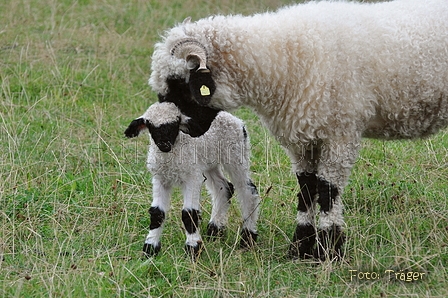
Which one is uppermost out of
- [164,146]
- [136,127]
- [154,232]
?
[136,127]

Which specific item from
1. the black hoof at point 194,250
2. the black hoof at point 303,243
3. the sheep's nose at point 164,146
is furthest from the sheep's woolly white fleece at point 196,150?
the black hoof at point 303,243

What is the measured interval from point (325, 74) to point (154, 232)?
1.70 meters

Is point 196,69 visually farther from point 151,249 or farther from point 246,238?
point 246,238


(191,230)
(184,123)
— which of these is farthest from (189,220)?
(184,123)

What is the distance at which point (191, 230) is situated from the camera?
540 cm

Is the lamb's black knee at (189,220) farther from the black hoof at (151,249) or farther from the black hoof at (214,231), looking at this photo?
the black hoof at (214,231)

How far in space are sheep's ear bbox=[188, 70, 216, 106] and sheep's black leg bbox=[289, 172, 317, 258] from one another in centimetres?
117

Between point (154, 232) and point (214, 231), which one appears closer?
point (154, 232)

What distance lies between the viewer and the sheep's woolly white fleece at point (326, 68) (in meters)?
5.10

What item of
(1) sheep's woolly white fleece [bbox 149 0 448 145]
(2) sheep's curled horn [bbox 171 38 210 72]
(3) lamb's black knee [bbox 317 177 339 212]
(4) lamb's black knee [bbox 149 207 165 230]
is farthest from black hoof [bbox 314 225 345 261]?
(2) sheep's curled horn [bbox 171 38 210 72]

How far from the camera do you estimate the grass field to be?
4.89 metres

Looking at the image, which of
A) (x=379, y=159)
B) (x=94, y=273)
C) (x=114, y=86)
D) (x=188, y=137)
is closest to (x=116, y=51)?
(x=114, y=86)

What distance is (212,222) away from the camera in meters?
5.99

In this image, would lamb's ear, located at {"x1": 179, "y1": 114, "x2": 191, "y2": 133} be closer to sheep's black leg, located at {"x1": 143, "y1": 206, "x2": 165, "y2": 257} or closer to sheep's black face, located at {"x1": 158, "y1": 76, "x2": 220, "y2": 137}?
sheep's black face, located at {"x1": 158, "y1": 76, "x2": 220, "y2": 137}
